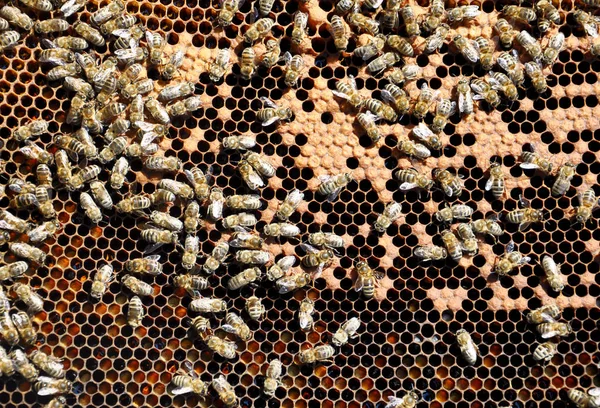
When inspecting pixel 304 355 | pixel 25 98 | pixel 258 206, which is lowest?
pixel 304 355

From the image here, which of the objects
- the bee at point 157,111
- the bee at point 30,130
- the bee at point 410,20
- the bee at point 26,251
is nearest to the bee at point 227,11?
the bee at point 157,111

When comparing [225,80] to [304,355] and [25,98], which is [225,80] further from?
[304,355]

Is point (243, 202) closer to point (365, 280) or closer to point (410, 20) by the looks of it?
point (365, 280)

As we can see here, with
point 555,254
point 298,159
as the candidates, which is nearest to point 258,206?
point 298,159

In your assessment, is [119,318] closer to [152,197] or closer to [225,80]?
[152,197]

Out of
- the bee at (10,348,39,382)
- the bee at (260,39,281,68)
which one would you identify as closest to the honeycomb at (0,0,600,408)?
the bee at (260,39,281,68)

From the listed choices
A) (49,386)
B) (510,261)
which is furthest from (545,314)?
(49,386)

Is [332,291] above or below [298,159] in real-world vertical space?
below
